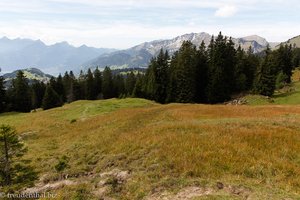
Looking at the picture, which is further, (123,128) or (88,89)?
(88,89)

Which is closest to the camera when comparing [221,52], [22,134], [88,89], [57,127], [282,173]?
[282,173]

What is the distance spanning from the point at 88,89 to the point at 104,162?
357 ft

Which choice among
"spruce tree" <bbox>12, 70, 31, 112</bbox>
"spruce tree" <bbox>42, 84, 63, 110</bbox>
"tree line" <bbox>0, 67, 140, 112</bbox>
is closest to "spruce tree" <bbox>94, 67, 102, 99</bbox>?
"tree line" <bbox>0, 67, 140, 112</bbox>

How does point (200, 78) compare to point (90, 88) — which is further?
point (90, 88)

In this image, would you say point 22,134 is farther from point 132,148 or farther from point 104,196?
point 104,196

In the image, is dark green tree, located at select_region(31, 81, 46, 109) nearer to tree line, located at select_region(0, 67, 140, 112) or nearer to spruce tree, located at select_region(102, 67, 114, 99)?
tree line, located at select_region(0, 67, 140, 112)

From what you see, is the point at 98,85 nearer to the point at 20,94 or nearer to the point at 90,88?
the point at 90,88

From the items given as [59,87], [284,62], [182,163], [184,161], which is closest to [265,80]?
[284,62]

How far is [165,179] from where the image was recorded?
1599 cm

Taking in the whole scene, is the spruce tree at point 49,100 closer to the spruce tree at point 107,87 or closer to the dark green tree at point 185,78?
the spruce tree at point 107,87

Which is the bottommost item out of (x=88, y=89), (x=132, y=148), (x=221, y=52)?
(x=88, y=89)

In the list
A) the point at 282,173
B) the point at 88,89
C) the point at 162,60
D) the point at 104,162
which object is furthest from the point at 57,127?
the point at 88,89

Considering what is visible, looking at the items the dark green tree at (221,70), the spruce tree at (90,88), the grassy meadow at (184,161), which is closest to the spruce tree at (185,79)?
the dark green tree at (221,70)

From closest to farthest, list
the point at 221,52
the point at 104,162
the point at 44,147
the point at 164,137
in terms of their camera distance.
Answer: the point at 104,162, the point at 164,137, the point at 44,147, the point at 221,52
